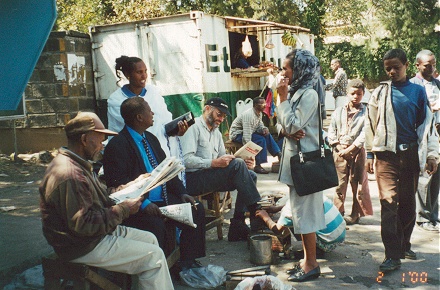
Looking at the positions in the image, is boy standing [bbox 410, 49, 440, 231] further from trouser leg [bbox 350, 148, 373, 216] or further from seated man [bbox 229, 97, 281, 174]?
seated man [bbox 229, 97, 281, 174]

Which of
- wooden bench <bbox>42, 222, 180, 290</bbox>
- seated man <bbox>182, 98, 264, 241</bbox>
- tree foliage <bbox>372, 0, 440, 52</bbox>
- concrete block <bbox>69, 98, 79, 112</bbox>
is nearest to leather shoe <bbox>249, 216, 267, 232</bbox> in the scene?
seated man <bbox>182, 98, 264, 241</bbox>

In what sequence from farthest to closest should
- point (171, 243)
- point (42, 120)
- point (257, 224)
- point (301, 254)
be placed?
point (42, 120), point (257, 224), point (301, 254), point (171, 243)

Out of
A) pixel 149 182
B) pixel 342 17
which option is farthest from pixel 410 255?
pixel 342 17

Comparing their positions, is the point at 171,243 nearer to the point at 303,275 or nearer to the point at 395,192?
the point at 303,275

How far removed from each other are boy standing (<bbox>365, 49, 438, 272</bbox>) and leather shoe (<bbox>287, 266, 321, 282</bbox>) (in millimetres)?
A: 614

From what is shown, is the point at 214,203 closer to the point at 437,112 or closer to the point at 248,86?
the point at 437,112

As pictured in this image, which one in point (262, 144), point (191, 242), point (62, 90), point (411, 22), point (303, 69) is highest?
point (411, 22)

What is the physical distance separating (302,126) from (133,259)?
1.71 meters

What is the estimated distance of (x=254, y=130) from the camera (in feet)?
29.7

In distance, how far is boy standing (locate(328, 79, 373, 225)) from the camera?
18.9 ft

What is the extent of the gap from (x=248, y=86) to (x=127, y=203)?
32.8 ft

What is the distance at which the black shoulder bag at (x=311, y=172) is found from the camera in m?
4.04

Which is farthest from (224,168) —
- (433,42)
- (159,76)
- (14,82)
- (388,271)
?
(433,42)

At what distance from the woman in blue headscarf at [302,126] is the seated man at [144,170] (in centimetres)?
87
